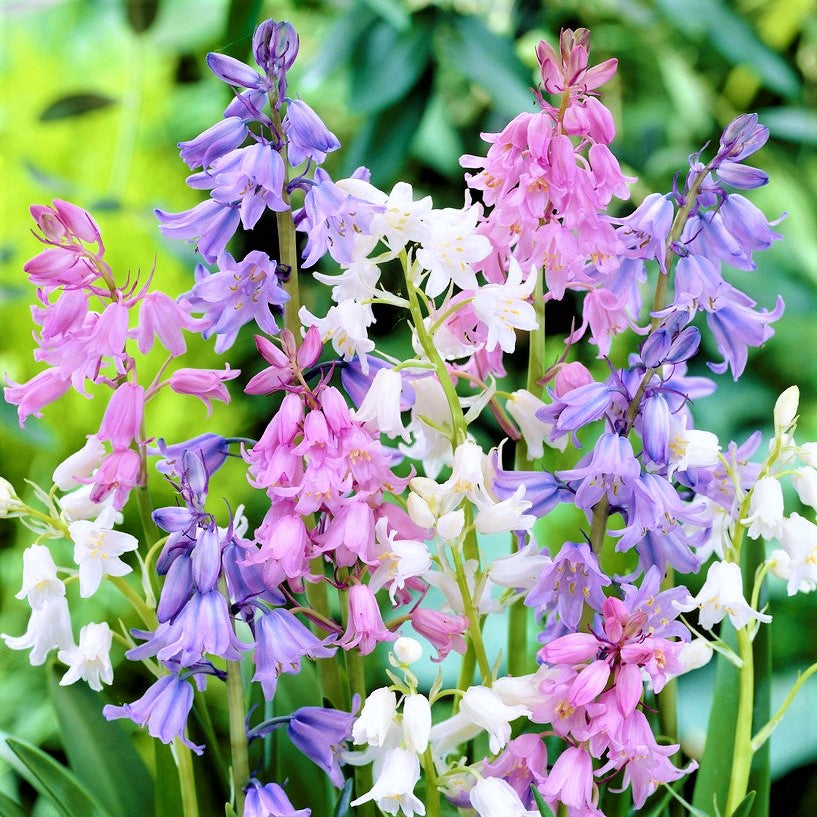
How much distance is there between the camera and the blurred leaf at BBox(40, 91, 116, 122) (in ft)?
3.59

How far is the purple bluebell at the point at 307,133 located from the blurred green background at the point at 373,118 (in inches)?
23.2

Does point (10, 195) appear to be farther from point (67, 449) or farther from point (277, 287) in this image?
point (277, 287)

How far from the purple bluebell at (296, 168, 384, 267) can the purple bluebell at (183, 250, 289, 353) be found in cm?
2

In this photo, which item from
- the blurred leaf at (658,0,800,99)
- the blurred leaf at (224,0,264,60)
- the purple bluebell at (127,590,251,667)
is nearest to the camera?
the purple bluebell at (127,590,251,667)

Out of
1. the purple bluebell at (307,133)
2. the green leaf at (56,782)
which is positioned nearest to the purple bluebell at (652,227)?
the purple bluebell at (307,133)

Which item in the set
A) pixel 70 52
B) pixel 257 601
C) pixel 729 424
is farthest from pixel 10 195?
pixel 257 601

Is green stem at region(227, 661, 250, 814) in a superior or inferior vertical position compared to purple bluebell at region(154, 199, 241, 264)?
inferior

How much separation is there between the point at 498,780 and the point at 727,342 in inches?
8.3

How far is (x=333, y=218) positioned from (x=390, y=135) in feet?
2.27

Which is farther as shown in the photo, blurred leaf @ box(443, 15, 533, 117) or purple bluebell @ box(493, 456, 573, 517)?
blurred leaf @ box(443, 15, 533, 117)

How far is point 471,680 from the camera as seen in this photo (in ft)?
1.76

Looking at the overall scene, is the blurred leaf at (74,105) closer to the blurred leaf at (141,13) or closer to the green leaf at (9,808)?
the blurred leaf at (141,13)

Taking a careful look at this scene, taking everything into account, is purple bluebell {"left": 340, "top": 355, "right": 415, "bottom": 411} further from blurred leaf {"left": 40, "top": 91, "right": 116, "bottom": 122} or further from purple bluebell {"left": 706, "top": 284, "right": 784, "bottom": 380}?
blurred leaf {"left": 40, "top": 91, "right": 116, "bottom": 122}

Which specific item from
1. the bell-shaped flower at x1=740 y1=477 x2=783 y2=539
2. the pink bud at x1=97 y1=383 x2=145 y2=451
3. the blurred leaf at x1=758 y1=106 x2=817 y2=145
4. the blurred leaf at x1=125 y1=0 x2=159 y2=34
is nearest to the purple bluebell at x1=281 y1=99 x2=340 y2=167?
the pink bud at x1=97 y1=383 x2=145 y2=451
